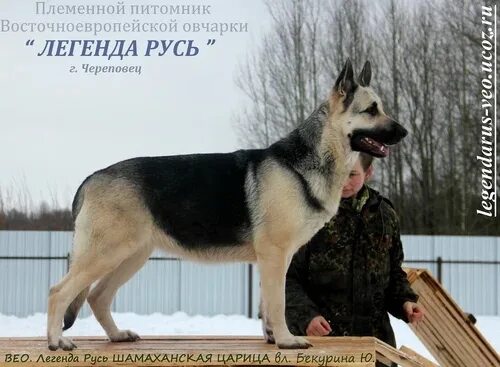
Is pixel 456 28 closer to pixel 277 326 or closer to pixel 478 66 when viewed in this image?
pixel 478 66

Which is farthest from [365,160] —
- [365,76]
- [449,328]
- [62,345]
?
[62,345]

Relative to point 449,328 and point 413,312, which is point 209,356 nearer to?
point 413,312

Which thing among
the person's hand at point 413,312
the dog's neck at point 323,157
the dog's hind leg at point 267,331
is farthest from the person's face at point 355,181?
the dog's hind leg at point 267,331

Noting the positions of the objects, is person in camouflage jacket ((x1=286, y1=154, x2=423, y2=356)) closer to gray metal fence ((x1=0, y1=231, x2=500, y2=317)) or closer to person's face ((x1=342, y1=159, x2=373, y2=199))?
person's face ((x1=342, y1=159, x2=373, y2=199))

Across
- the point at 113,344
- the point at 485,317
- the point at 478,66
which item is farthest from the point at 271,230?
the point at 485,317

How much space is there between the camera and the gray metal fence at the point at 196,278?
10.4m

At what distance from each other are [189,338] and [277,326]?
2.47ft

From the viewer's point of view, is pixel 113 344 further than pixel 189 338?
No

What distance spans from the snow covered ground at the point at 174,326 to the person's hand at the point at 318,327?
5.54m

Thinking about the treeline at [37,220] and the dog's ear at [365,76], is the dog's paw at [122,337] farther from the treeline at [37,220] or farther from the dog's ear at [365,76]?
the treeline at [37,220]

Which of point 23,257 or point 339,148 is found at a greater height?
point 339,148

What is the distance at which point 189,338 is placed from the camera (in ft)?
12.9

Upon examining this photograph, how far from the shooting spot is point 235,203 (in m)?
3.51

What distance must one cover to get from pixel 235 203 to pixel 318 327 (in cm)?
92
